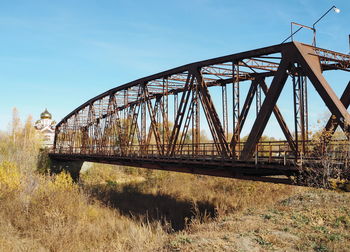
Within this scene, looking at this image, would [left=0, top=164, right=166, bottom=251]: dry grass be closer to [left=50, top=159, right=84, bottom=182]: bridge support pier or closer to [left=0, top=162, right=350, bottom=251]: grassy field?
[left=0, top=162, right=350, bottom=251]: grassy field

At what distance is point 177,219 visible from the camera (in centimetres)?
2339

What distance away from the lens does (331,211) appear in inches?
486

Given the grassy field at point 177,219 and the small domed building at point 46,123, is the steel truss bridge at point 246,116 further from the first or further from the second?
the small domed building at point 46,123

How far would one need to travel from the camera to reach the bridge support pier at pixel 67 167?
46847 millimetres

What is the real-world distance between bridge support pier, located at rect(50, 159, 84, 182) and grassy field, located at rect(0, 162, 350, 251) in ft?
40.8

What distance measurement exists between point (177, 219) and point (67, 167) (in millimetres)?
29147

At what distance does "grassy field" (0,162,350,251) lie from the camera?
995 cm

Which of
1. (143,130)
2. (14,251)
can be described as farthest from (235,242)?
(143,130)

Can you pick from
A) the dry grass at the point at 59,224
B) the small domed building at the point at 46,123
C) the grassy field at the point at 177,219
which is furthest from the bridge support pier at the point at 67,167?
the small domed building at the point at 46,123

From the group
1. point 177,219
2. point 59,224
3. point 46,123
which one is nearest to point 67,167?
point 177,219

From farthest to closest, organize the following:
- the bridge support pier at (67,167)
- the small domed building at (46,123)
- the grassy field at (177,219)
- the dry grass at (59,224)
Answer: the small domed building at (46,123) → the bridge support pier at (67,167) → the dry grass at (59,224) → the grassy field at (177,219)

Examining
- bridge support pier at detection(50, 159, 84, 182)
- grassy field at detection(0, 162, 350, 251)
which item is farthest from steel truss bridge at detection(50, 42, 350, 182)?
bridge support pier at detection(50, 159, 84, 182)

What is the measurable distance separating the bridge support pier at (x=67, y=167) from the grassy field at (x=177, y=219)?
12.4 metres

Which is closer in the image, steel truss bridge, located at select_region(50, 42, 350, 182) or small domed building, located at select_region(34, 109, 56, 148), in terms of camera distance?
steel truss bridge, located at select_region(50, 42, 350, 182)
